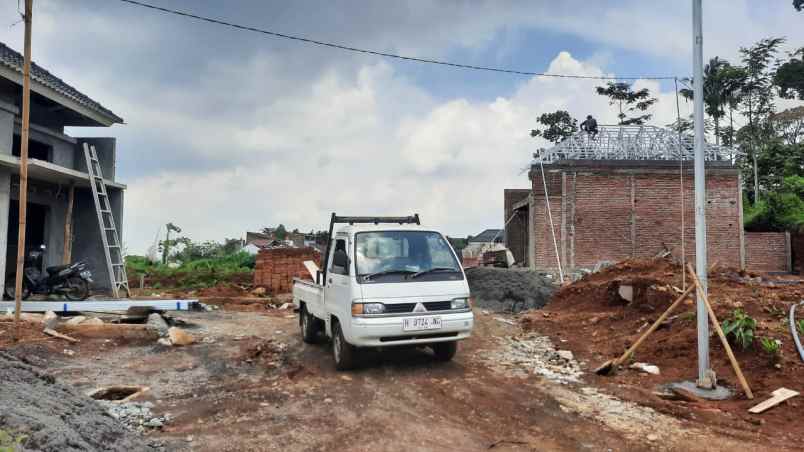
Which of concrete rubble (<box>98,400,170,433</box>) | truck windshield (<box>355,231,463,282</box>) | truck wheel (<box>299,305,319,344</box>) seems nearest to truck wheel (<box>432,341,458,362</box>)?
truck windshield (<box>355,231,463,282</box>)

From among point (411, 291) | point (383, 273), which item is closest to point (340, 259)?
point (383, 273)

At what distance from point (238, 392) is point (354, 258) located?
2.16 metres

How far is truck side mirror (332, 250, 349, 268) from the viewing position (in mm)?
6957

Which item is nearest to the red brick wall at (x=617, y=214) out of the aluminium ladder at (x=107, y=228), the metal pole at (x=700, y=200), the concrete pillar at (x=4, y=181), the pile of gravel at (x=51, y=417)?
the metal pole at (x=700, y=200)

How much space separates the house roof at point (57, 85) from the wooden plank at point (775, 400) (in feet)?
47.9

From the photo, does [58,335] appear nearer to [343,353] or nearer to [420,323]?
[343,353]

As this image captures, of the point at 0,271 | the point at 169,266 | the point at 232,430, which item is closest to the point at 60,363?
the point at 232,430

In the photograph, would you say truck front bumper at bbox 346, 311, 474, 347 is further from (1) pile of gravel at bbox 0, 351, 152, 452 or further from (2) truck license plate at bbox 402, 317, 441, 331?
(1) pile of gravel at bbox 0, 351, 152, 452

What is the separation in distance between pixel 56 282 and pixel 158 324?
5.29m

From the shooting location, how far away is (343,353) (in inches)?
264

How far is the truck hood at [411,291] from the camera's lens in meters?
6.41

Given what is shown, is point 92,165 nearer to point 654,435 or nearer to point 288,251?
point 288,251

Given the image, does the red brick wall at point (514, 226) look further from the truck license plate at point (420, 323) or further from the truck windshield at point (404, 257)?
the truck license plate at point (420, 323)

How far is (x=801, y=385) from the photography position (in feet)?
18.6
